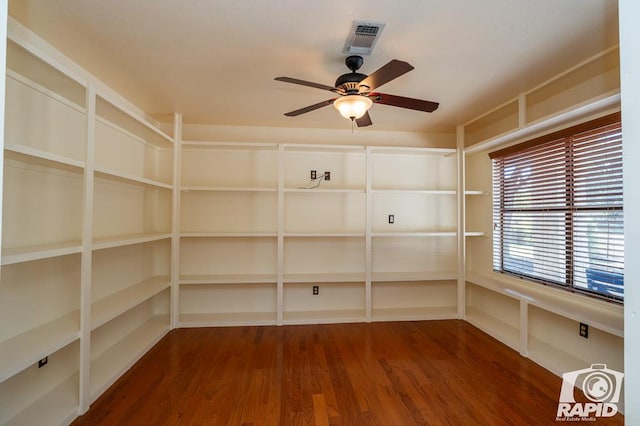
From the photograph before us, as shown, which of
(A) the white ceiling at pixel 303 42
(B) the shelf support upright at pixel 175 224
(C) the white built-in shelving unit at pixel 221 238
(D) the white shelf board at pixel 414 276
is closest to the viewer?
(A) the white ceiling at pixel 303 42

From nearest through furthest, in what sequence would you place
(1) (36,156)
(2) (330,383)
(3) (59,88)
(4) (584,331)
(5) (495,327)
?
1. (1) (36,156)
2. (3) (59,88)
3. (2) (330,383)
4. (4) (584,331)
5. (5) (495,327)

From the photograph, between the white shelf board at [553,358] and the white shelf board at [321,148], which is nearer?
the white shelf board at [553,358]

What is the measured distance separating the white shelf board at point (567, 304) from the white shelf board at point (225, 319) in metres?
2.48

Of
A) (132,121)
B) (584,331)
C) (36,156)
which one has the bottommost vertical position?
(584,331)

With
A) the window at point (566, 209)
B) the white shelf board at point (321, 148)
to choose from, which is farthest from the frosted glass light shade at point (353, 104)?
the window at point (566, 209)

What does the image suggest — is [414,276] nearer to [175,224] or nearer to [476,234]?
[476,234]

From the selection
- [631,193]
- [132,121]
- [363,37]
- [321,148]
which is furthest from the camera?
[321,148]

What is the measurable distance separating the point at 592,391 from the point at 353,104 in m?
2.70

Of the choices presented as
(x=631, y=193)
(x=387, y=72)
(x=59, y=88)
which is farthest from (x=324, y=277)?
(x=631, y=193)

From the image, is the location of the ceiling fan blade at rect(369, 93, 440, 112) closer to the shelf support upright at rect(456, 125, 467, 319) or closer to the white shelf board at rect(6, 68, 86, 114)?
the shelf support upright at rect(456, 125, 467, 319)

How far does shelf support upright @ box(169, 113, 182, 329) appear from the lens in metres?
3.14

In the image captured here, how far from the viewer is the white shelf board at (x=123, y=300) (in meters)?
2.07

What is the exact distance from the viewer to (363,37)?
70.2 inches

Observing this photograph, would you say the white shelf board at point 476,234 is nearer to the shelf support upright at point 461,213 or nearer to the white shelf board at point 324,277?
the shelf support upright at point 461,213
